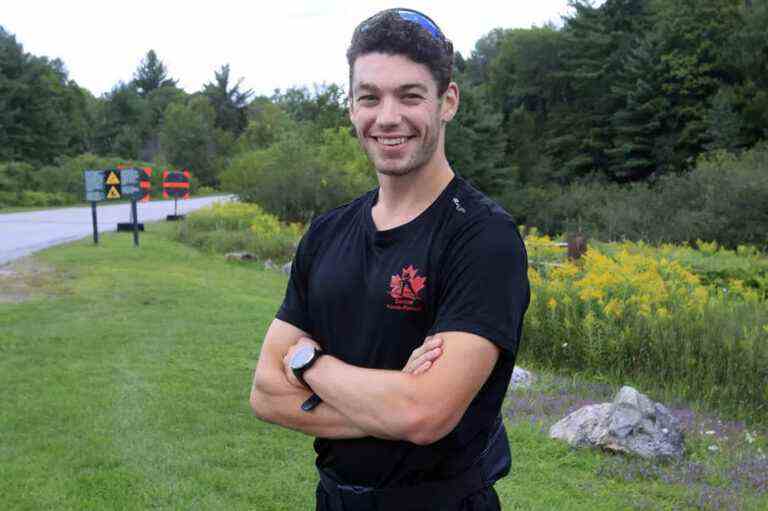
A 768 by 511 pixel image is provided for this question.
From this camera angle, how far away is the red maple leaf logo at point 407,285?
6.80 ft

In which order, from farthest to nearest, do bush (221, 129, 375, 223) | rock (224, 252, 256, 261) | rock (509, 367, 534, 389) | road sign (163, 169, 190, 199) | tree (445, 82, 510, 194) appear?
tree (445, 82, 510, 194), bush (221, 129, 375, 223), road sign (163, 169, 190, 199), rock (224, 252, 256, 261), rock (509, 367, 534, 389)

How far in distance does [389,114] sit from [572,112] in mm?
57182

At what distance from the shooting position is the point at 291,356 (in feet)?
7.63

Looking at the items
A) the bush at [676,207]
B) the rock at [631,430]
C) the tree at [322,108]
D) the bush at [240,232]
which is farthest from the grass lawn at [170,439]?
the tree at [322,108]

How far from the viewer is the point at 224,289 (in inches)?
461

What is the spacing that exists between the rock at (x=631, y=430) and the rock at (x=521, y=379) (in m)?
1.19

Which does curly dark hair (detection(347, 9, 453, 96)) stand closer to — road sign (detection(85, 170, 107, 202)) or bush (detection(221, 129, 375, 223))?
road sign (detection(85, 170, 107, 202))

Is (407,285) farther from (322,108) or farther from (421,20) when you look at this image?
(322,108)

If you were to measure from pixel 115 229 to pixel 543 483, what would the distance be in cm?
1787

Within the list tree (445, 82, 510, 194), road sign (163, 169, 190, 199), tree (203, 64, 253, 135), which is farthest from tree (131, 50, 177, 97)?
road sign (163, 169, 190, 199)

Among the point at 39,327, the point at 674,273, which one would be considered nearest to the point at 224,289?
the point at 39,327

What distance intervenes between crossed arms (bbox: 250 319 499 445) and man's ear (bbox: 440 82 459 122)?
0.63m

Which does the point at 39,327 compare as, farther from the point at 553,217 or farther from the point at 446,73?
the point at 553,217

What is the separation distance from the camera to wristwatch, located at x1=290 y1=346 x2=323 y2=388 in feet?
7.36
